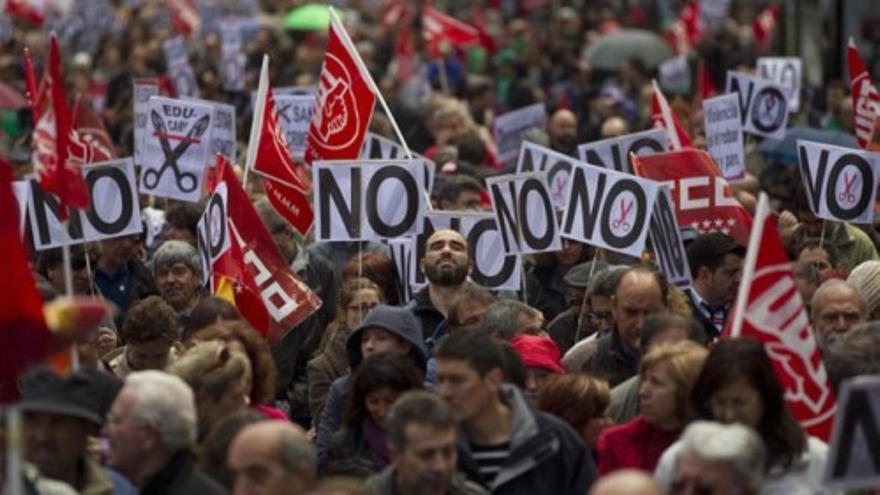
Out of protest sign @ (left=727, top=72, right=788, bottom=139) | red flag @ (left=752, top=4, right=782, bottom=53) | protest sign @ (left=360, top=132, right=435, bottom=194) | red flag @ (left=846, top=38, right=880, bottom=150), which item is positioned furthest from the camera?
red flag @ (left=752, top=4, right=782, bottom=53)

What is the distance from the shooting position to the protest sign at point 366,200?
50.4ft

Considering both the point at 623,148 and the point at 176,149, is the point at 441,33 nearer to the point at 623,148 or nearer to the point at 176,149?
the point at 623,148

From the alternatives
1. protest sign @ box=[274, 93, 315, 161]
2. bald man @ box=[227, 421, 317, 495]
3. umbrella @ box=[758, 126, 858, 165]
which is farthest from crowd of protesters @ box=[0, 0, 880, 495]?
umbrella @ box=[758, 126, 858, 165]

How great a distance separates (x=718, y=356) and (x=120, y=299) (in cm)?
622

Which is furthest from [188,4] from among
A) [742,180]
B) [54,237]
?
[54,237]

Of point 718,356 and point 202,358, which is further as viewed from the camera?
point 202,358

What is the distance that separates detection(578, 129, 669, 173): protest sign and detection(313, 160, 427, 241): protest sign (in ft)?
11.1

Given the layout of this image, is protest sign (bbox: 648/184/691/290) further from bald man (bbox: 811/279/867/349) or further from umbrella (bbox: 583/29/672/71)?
umbrella (bbox: 583/29/672/71)

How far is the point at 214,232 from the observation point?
14.7 metres

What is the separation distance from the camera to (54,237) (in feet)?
52.2

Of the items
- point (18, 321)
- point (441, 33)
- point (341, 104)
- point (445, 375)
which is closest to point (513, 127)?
point (341, 104)

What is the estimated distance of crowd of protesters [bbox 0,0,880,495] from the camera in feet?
32.0

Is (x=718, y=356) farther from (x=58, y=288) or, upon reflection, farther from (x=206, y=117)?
(x=206, y=117)

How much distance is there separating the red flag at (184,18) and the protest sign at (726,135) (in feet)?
54.5
